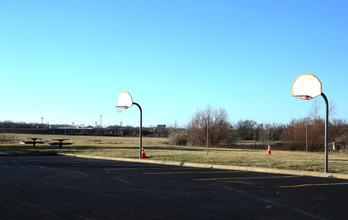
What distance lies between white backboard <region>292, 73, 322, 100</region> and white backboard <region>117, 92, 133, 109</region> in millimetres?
9541

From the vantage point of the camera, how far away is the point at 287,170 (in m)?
13.8

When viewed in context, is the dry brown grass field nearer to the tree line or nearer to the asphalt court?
the asphalt court

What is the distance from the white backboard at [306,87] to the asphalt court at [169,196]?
339 centimetres

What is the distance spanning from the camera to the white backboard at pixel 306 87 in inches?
545

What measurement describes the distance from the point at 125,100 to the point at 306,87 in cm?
1054

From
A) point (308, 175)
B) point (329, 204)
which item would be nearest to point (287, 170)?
point (308, 175)

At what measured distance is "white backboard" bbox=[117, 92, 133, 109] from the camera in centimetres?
2075

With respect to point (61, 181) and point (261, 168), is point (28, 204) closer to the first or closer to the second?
point (61, 181)

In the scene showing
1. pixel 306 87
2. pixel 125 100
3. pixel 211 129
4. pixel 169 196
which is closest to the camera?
pixel 169 196

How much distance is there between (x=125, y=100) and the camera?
21062 mm

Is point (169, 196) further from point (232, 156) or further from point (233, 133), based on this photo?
point (233, 133)

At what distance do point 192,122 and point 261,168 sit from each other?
114ft

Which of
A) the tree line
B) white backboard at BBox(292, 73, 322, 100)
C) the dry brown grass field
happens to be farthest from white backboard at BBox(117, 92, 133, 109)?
the tree line

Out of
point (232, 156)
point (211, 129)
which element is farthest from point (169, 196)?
point (211, 129)
